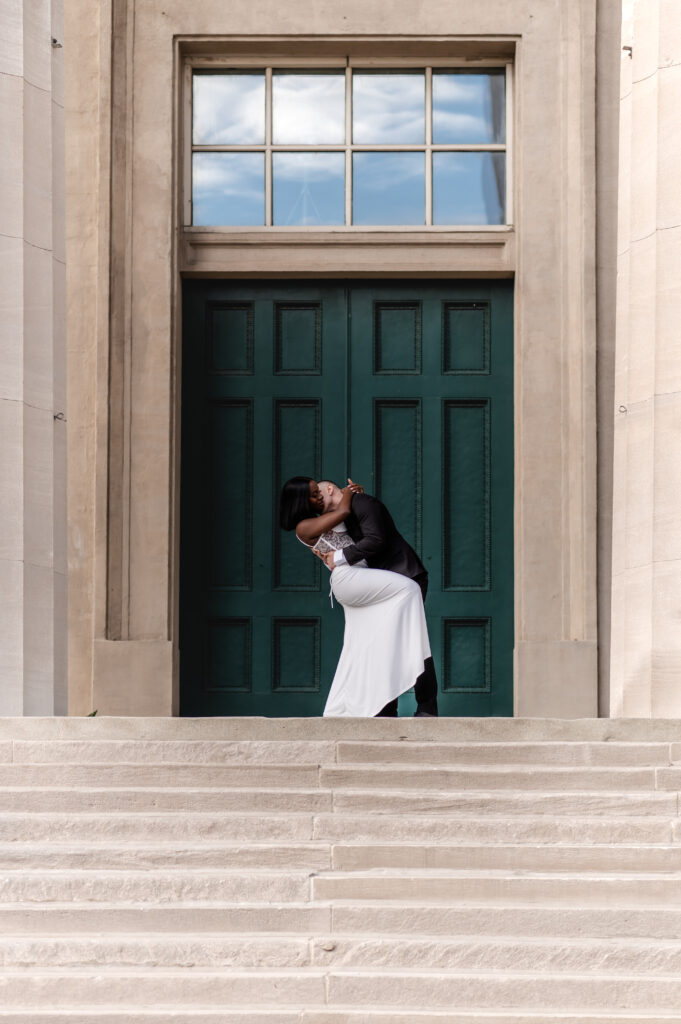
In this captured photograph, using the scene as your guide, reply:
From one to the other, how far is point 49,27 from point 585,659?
5679 millimetres

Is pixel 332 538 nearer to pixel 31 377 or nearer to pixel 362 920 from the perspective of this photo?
pixel 31 377

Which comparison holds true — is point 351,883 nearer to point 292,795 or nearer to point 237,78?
point 292,795

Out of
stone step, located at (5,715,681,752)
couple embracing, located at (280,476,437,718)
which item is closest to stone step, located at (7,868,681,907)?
stone step, located at (5,715,681,752)

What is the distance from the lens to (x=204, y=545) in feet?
41.0

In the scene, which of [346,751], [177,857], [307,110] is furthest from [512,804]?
[307,110]

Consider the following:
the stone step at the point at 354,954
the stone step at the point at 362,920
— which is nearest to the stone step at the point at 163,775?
the stone step at the point at 362,920

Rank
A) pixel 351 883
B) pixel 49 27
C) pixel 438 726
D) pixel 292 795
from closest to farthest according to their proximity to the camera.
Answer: pixel 351 883
pixel 292 795
pixel 438 726
pixel 49 27

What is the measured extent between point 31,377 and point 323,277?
12.5 feet

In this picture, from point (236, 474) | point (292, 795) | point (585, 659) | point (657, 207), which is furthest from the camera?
point (236, 474)

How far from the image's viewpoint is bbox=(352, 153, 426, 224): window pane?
12586 millimetres

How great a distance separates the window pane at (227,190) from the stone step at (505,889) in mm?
7382

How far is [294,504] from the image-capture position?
33.3 feet

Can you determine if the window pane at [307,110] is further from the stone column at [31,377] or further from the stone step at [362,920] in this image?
the stone step at [362,920]

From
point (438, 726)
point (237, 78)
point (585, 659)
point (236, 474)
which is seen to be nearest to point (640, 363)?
point (438, 726)
